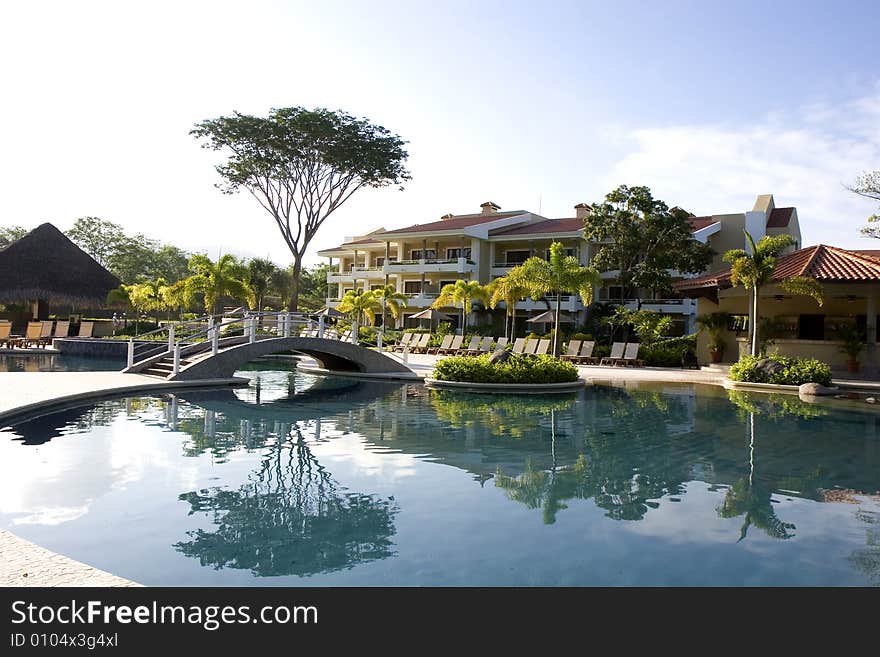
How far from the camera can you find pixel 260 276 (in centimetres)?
5347

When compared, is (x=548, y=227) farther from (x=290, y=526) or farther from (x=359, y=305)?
(x=290, y=526)

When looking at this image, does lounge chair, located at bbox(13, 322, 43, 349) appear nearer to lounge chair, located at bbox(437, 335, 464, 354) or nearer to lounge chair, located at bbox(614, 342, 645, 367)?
lounge chair, located at bbox(437, 335, 464, 354)

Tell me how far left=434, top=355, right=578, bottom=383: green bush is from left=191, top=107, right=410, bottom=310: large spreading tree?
2247 centimetres

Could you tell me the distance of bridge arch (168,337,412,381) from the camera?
17.9 metres

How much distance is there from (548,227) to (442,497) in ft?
125

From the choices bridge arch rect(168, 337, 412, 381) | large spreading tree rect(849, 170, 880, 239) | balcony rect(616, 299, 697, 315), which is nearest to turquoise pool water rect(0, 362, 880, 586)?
bridge arch rect(168, 337, 412, 381)

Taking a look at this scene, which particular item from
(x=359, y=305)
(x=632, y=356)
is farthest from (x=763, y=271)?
(x=359, y=305)

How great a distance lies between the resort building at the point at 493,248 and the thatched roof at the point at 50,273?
15.4 meters

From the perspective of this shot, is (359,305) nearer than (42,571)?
No

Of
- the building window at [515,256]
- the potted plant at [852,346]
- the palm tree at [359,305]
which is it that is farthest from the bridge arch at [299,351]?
the building window at [515,256]

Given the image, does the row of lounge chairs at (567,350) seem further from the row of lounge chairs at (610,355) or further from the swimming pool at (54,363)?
the swimming pool at (54,363)
